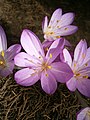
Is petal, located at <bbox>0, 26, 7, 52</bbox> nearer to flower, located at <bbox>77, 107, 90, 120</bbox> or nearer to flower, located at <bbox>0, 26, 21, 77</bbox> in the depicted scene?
flower, located at <bbox>0, 26, 21, 77</bbox>

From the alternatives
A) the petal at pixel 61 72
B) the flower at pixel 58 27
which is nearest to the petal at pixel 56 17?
the flower at pixel 58 27

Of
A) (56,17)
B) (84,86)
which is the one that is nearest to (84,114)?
(84,86)

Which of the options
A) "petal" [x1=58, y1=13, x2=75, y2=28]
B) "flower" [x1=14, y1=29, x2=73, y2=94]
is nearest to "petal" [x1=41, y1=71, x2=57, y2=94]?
"flower" [x1=14, y1=29, x2=73, y2=94]

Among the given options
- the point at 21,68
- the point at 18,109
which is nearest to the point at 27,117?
the point at 18,109

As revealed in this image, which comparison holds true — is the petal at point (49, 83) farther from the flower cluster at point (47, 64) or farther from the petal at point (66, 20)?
the petal at point (66, 20)

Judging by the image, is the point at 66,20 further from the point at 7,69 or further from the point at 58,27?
the point at 7,69

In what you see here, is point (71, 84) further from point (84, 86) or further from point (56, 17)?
point (56, 17)

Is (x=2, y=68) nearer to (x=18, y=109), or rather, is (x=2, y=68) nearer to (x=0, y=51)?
(x=0, y=51)
